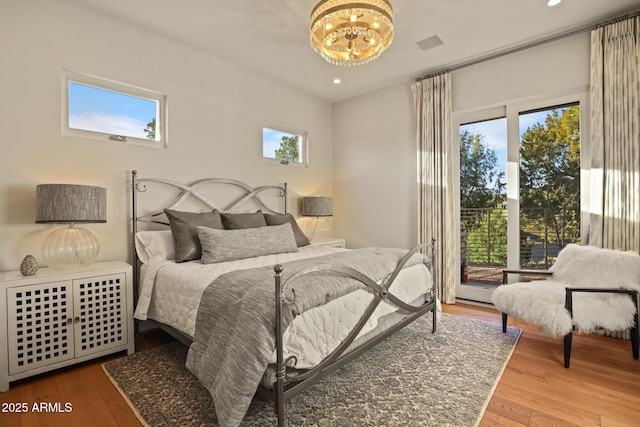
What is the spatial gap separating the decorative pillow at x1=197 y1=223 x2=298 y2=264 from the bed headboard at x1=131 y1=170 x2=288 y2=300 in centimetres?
70

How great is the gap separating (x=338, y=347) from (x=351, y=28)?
2.12m

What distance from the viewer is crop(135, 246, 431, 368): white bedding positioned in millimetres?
1622

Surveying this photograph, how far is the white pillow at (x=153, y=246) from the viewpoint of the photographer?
271 centimetres

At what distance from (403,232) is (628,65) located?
2.67 metres

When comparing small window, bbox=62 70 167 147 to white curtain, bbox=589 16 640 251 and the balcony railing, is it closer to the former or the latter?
the balcony railing

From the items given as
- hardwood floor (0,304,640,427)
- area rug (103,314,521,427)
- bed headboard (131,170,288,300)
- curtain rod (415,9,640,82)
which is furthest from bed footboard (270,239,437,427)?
curtain rod (415,9,640,82)

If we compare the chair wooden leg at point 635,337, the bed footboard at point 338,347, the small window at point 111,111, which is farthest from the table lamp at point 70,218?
the chair wooden leg at point 635,337

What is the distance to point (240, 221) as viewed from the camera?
3.19m

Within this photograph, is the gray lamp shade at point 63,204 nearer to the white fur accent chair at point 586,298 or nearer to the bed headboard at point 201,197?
the bed headboard at point 201,197

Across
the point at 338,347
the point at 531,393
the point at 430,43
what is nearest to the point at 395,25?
the point at 430,43

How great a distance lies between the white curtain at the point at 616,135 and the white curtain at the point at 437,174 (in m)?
1.31

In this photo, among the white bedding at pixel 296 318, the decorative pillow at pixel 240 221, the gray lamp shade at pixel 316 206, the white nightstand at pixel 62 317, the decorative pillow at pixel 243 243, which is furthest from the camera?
the gray lamp shade at pixel 316 206

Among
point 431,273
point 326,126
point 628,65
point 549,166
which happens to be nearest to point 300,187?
point 326,126

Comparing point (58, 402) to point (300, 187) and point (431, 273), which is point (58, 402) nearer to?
point (431, 273)
